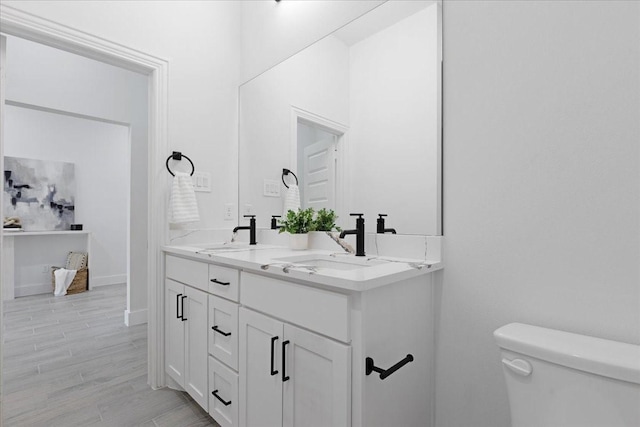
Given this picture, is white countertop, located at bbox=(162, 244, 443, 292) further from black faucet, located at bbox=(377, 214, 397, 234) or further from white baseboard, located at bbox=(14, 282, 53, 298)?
white baseboard, located at bbox=(14, 282, 53, 298)

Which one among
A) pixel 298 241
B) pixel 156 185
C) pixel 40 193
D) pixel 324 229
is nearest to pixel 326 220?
pixel 324 229

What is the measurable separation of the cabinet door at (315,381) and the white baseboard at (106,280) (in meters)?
4.43

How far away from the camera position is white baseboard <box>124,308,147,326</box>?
2.96 metres

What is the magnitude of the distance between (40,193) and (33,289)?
3.96ft

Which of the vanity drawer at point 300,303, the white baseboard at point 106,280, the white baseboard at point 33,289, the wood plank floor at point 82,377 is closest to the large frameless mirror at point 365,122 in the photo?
the vanity drawer at point 300,303

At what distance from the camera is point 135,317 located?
9.83 feet

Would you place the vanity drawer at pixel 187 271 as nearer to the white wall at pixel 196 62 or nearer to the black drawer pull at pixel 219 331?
the black drawer pull at pixel 219 331

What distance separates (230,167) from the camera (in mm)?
2301

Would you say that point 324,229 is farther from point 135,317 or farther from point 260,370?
point 135,317

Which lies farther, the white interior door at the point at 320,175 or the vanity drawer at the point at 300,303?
the white interior door at the point at 320,175

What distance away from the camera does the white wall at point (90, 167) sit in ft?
13.5

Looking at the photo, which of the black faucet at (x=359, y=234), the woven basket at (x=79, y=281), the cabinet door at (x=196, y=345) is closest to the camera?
the black faucet at (x=359, y=234)

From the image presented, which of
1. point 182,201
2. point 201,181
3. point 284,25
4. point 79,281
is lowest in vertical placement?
point 79,281

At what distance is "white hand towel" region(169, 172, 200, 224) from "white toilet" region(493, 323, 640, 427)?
1.67m
